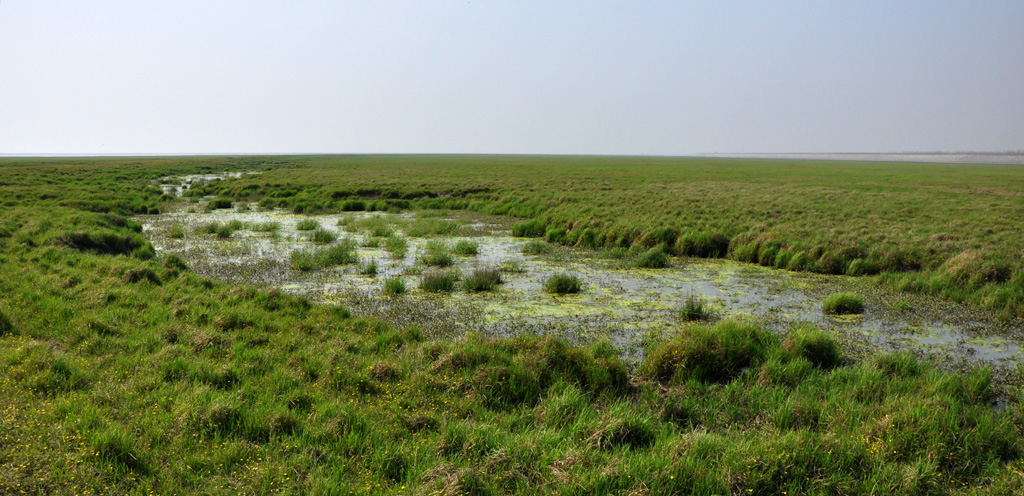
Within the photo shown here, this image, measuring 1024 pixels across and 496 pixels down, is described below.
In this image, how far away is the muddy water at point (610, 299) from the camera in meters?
9.13

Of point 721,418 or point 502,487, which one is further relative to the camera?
point 721,418

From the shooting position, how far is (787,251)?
50.8ft

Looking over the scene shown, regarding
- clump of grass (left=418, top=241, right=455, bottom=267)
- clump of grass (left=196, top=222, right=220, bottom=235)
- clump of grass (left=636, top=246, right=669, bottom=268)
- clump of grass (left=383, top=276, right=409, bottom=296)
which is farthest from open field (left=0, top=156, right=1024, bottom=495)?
clump of grass (left=196, top=222, right=220, bottom=235)

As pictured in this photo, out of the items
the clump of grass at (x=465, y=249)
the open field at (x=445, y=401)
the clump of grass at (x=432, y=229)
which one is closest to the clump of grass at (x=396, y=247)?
the clump of grass at (x=465, y=249)

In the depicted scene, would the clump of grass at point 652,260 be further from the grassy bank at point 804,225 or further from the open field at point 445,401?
the open field at point 445,401

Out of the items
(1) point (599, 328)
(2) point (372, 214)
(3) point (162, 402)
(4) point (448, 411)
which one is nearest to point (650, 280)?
(1) point (599, 328)

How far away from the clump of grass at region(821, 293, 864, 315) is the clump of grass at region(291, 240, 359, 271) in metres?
11.5

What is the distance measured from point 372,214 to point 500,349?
22.8m

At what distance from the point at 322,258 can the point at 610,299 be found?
807 centimetres

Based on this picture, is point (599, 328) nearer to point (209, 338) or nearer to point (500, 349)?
point (500, 349)

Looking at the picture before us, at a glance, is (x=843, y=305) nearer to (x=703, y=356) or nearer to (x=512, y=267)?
(x=703, y=356)

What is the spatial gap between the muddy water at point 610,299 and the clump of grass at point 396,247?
1.03 ft

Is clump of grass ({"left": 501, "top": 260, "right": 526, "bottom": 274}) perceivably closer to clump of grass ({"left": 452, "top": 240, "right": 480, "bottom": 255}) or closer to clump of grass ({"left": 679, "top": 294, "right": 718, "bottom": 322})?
clump of grass ({"left": 452, "top": 240, "right": 480, "bottom": 255})

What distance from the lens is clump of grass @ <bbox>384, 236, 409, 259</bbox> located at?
16.4m
